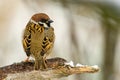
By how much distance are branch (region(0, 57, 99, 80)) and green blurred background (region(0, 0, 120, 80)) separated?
142 centimetres

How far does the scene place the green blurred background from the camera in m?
4.69

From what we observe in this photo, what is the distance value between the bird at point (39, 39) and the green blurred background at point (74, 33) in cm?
126

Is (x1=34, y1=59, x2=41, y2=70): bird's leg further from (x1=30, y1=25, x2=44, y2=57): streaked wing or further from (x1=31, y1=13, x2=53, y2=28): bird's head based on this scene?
(x1=31, y1=13, x2=53, y2=28): bird's head

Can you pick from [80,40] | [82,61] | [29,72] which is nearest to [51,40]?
[29,72]

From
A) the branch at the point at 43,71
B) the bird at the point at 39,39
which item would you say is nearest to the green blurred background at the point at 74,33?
the bird at the point at 39,39

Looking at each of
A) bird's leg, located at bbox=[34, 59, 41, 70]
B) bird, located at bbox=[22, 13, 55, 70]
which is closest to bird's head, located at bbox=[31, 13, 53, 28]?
bird, located at bbox=[22, 13, 55, 70]

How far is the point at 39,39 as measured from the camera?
286 centimetres

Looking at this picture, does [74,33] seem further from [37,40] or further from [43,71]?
[43,71]

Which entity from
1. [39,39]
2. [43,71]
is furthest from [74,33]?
[43,71]

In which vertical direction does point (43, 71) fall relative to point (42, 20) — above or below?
below

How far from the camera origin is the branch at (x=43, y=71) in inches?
A: 102

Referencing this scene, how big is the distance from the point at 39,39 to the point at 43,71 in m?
0.23

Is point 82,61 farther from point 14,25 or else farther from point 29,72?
point 29,72

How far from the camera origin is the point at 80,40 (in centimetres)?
536
